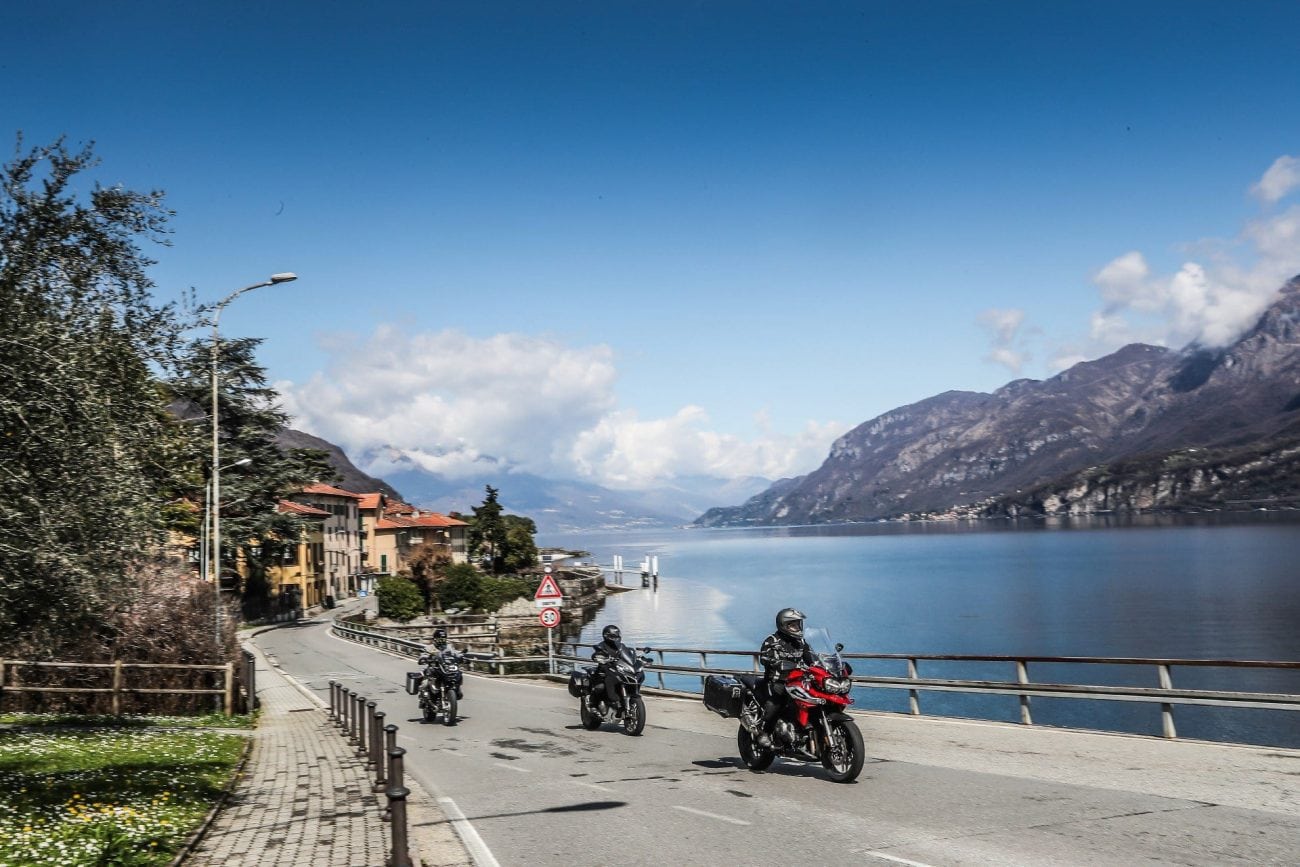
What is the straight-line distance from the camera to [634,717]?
17344mm

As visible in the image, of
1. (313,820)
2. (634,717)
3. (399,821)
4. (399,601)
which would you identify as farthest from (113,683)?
(399,601)

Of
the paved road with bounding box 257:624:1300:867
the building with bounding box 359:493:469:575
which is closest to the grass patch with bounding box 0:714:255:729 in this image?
the paved road with bounding box 257:624:1300:867

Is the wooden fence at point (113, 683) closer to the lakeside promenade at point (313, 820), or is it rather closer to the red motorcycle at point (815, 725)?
the lakeside promenade at point (313, 820)

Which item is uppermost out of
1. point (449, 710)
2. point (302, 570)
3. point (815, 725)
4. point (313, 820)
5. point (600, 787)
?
point (302, 570)

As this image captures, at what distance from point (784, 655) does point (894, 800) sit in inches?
102

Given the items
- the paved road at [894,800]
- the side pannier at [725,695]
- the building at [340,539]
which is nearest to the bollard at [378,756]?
the paved road at [894,800]

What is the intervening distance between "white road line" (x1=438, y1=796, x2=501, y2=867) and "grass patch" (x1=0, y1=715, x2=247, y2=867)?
2582 millimetres

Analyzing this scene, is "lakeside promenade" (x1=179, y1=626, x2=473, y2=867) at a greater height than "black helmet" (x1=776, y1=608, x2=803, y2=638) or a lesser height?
lesser

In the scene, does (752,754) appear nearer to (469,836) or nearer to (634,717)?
(469,836)

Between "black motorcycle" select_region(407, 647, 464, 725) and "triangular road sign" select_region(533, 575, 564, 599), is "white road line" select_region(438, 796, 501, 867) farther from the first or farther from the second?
"triangular road sign" select_region(533, 575, 564, 599)

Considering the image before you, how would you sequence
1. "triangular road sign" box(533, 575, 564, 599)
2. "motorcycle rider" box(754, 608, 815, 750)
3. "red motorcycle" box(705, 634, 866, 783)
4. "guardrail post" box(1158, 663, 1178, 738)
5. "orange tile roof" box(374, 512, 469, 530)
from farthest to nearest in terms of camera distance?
"orange tile roof" box(374, 512, 469, 530) < "triangular road sign" box(533, 575, 564, 599) < "guardrail post" box(1158, 663, 1178, 738) < "motorcycle rider" box(754, 608, 815, 750) < "red motorcycle" box(705, 634, 866, 783)

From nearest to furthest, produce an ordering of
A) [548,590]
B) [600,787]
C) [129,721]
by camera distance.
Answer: [600,787] → [129,721] → [548,590]

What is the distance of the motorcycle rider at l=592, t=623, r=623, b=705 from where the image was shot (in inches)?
698

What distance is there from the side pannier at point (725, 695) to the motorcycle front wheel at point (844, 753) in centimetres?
185
